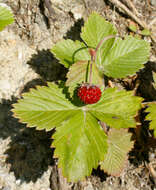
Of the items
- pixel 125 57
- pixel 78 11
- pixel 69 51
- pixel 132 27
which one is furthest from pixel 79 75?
pixel 132 27

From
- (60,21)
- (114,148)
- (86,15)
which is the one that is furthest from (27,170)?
(86,15)

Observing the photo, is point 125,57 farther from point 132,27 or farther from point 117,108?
point 132,27

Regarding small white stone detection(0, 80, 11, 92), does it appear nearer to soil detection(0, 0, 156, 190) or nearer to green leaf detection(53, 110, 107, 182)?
soil detection(0, 0, 156, 190)

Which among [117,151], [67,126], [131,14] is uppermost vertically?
[131,14]

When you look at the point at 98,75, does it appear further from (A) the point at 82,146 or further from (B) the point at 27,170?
(B) the point at 27,170

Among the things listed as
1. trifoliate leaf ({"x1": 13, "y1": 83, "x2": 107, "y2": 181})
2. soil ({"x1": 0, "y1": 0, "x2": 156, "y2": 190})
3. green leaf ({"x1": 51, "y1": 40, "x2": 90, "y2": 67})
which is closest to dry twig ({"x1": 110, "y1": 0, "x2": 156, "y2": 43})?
soil ({"x1": 0, "y1": 0, "x2": 156, "y2": 190})

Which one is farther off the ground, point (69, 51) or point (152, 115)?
point (69, 51)

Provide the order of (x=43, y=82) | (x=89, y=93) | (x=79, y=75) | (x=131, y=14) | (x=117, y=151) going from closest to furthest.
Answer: (x=89, y=93), (x=79, y=75), (x=117, y=151), (x=43, y=82), (x=131, y=14)
